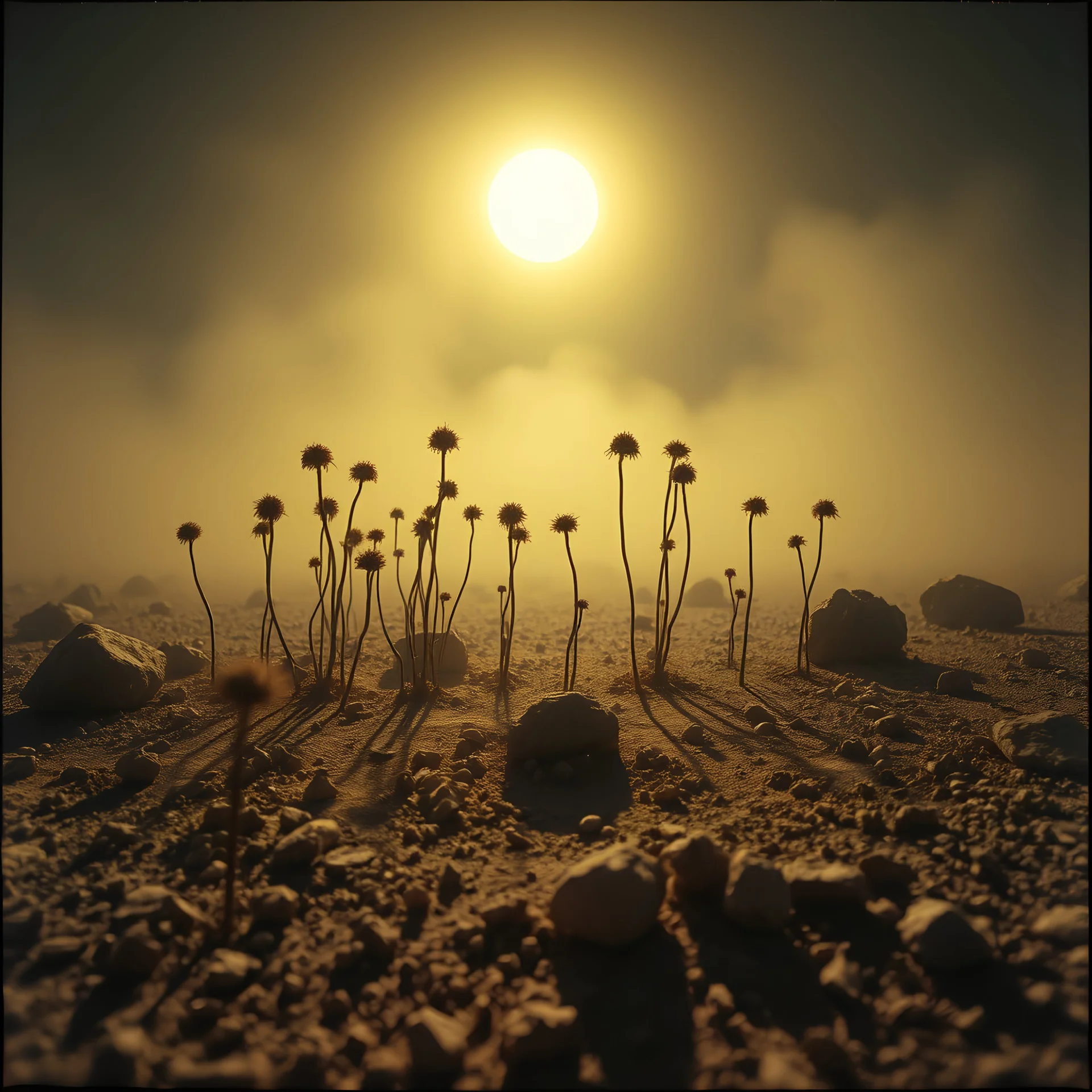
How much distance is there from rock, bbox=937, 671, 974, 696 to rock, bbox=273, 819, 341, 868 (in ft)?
39.2

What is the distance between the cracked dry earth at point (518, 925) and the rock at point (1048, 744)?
216 mm

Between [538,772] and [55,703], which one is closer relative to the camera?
[538,772]

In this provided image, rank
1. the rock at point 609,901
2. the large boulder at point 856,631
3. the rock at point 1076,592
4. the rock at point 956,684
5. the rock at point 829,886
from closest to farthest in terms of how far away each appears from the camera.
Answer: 1. the rock at point 609,901
2. the rock at point 829,886
3. the rock at point 956,684
4. the large boulder at point 856,631
5. the rock at point 1076,592

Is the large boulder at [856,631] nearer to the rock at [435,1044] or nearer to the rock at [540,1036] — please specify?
the rock at [540,1036]

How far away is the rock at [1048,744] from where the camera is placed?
6.56 metres

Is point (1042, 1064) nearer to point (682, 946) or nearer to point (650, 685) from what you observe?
point (682, 946)

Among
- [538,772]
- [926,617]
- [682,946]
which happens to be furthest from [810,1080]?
[926,617]

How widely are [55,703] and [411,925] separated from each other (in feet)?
31.8

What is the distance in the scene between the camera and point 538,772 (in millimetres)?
8047

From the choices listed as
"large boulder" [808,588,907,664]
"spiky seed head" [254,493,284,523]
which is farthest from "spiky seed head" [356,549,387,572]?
"large boulder" [808,588,907,664]

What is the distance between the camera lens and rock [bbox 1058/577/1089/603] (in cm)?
2461

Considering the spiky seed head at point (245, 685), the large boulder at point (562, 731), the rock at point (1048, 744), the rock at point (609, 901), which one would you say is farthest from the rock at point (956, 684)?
the spiky seed head at point (245, 685)

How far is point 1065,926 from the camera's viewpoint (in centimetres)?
422

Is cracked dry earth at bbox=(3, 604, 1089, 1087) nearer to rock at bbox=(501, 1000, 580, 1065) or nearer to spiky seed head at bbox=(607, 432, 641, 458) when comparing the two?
rock at bbox=(501, 1000, 580, 1065)
